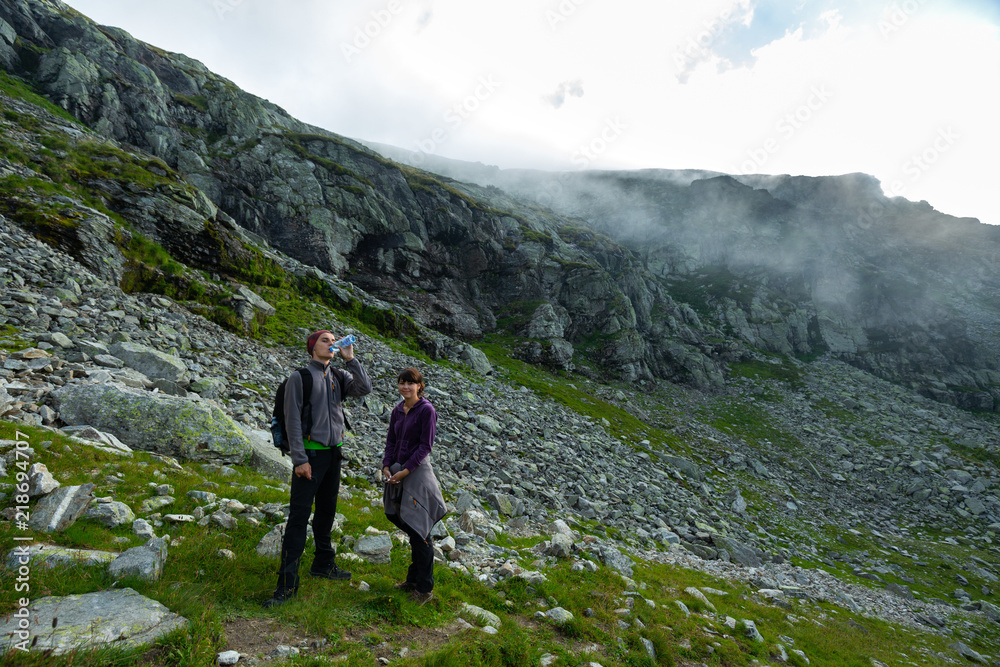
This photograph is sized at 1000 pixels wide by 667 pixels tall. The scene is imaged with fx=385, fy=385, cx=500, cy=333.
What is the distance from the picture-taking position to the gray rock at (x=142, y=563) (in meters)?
4.82

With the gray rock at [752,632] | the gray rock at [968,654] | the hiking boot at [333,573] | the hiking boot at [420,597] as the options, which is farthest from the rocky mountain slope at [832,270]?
the hiking boot at [333,573]

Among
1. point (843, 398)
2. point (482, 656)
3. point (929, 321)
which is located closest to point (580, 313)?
point (843, 398)

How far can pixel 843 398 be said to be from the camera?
63969 mm

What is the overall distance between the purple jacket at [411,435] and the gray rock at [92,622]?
3350mm

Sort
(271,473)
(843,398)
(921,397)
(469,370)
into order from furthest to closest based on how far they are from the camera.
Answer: (921,397), (843,398), (469,370), (271,473)

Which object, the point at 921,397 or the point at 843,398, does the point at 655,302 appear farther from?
the point at 921,397

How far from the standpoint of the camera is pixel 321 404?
6379 millimetres

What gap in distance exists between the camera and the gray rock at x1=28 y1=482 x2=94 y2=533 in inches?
214

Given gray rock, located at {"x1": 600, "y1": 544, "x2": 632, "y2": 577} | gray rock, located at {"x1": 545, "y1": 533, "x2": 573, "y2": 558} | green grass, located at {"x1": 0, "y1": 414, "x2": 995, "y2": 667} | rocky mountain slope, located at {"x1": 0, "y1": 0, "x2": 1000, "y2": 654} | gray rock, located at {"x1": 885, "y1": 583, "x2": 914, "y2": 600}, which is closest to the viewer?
green grass, located at {"x1": 0, "y1": 414, "x2": 995, "y2": 667}

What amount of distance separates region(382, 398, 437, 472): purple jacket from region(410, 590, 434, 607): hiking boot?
80.7 inches

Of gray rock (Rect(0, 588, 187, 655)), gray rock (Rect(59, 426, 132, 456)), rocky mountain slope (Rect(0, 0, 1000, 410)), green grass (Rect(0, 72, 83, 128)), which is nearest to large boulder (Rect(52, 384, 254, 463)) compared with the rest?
gray rock (Rect(59, 426, 132, 456))

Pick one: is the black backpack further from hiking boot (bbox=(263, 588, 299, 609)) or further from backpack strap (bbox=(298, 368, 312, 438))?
hiking boot (bbox=(263, 588, 299, 609))

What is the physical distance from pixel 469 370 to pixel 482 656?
3548 cm

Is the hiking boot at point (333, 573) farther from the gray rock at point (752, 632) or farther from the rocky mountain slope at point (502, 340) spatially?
the gray rock at point (752, 632)
